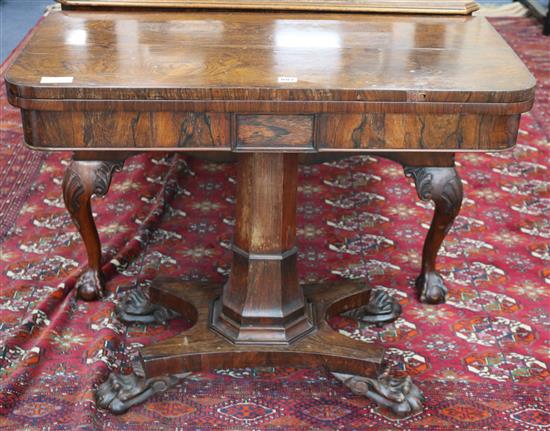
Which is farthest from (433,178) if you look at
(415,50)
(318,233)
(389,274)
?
(318,233)

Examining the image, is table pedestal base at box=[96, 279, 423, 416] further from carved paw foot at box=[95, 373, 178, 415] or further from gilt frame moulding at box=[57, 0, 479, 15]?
gilt frame moulding at box=[57, 0, 479, 15]

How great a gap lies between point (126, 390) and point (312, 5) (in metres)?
1.18

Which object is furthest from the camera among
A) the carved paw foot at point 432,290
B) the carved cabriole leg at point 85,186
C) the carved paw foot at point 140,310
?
the carved paw foot at point 432,290

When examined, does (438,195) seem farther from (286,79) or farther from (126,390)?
(126,390)

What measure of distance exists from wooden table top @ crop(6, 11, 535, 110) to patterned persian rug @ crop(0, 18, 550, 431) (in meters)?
0.82

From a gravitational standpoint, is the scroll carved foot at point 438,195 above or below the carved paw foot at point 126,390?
above

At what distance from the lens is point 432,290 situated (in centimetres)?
270

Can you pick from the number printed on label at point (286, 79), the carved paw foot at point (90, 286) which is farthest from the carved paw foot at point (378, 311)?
the number printed on label at point (286, 79)

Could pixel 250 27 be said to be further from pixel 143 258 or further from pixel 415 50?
pixel 143 258

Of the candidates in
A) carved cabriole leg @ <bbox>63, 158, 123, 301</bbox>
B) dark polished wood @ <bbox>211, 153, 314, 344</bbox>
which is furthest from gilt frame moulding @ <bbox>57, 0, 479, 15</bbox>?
dark polished wood @ <bbox>211, 153, 314, 344</bbox>

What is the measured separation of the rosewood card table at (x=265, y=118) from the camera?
1.86 metres

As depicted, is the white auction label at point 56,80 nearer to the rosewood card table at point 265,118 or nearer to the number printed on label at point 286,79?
the rosewood card table at point 265,118

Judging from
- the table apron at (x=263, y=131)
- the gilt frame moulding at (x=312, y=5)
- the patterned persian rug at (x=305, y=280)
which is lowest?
the patterned persian rug at (x=305, y=280)

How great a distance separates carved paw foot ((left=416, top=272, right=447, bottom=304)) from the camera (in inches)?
106
